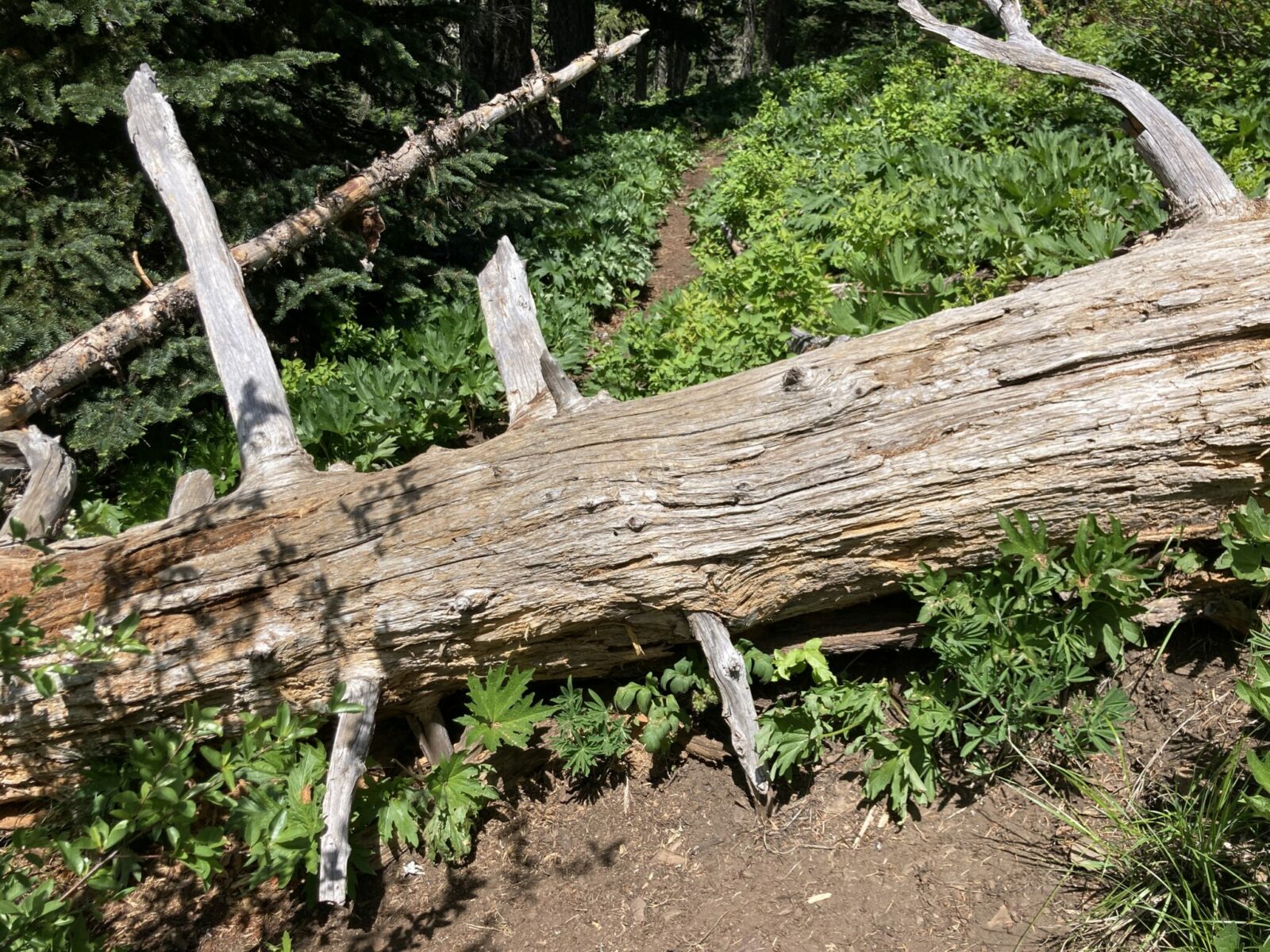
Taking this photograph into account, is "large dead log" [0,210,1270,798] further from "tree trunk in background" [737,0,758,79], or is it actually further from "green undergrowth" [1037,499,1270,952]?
"tree trunk in background" [737,0,758,79]

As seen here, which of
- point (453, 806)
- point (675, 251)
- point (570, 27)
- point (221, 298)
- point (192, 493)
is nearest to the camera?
point (453, 806)

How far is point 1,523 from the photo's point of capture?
4.69m

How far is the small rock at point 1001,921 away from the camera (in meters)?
2.72

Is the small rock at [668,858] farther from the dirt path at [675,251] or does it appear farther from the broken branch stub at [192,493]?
the dirt path at [675,251]

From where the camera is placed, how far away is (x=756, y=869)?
10.7 feet

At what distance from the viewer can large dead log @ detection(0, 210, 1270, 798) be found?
2.95 m

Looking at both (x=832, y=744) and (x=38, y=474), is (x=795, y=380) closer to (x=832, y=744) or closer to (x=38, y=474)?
(x=832, y=744)

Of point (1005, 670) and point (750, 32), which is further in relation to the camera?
point (750, 32)

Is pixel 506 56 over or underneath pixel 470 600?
over

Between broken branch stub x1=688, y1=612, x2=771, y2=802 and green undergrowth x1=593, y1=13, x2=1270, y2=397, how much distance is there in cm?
204

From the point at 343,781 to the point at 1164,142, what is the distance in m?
4.83

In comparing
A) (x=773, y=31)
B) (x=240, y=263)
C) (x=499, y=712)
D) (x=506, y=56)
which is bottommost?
(x=499, y=712)

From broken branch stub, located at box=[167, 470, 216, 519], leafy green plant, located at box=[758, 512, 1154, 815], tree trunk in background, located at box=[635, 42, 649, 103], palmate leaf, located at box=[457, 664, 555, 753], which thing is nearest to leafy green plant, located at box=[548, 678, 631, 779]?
palmate leaf, located at box=[457, 664, 555, 753]

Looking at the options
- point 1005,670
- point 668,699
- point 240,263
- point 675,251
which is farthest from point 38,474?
point 675,251
